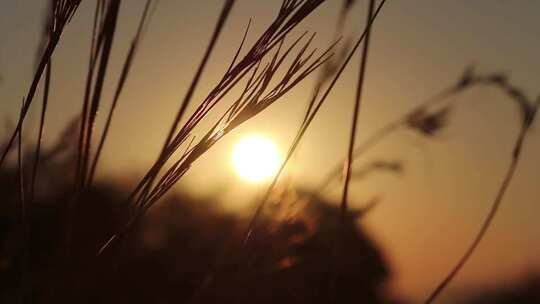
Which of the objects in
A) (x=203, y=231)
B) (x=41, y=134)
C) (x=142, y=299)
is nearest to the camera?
(x=41, y=134)

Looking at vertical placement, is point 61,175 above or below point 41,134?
above

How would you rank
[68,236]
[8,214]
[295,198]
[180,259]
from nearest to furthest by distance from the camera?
1. [68,236]
2. [295,198]
3. [8,214]
4. [180,259]

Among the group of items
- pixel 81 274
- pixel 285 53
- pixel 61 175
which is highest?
pixel 61 175

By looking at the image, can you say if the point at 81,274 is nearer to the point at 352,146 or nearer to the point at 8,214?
the point at 352,146

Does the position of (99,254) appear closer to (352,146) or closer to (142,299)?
(352,146)

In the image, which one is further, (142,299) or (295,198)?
(142,299)

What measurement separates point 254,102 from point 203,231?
142 centimetres

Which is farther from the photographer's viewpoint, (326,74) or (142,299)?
(142,299)

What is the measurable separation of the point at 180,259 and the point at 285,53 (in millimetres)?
945

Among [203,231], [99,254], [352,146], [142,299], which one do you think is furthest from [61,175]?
[142,299]

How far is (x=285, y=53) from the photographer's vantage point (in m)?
0.83

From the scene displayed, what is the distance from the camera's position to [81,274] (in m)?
0.78

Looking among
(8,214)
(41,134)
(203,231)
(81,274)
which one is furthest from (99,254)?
(203,231)

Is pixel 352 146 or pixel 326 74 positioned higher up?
pixel 326 74
